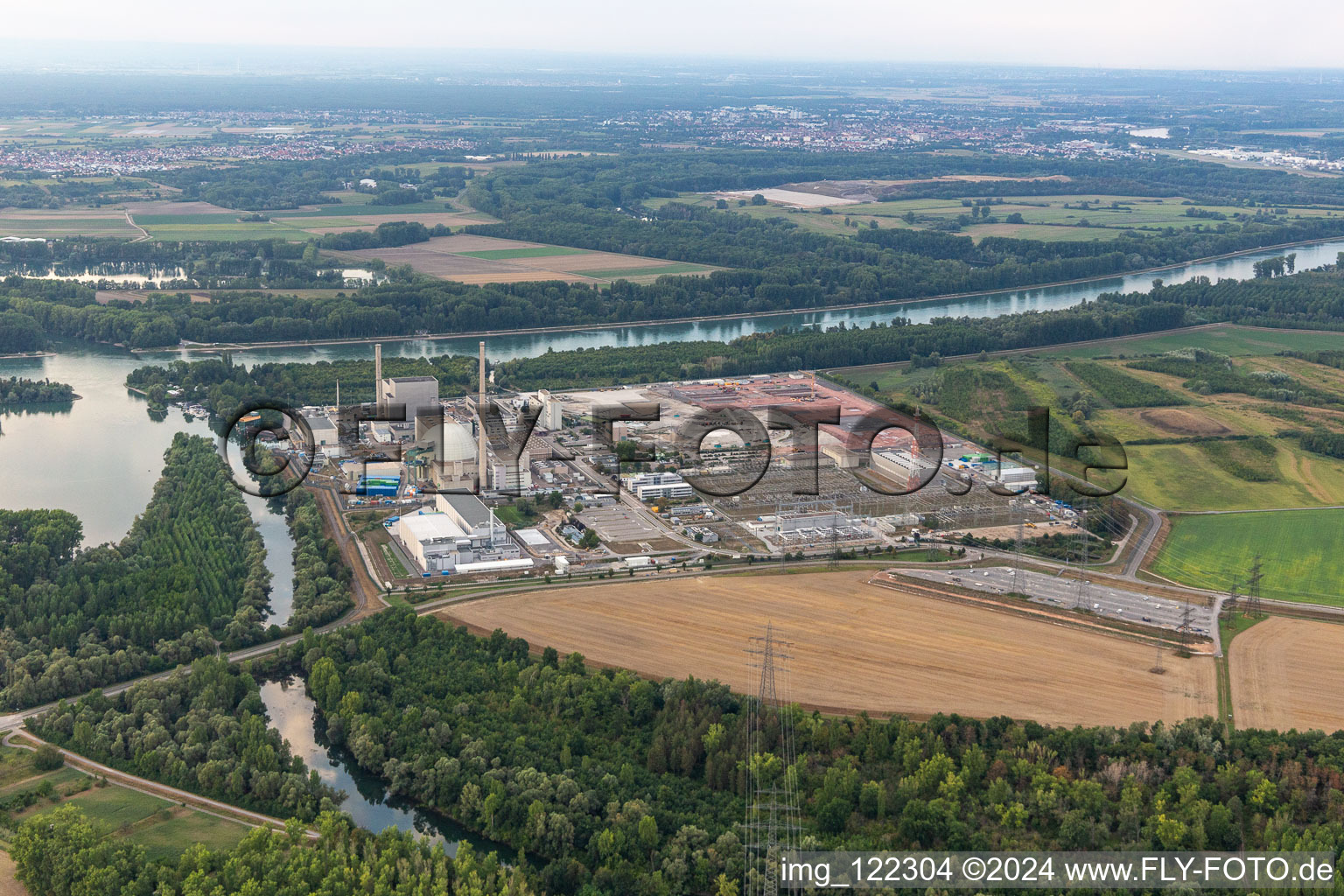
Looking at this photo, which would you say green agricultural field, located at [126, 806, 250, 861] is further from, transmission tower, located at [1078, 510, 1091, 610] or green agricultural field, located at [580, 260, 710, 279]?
green agricultural field, located at [580, 260, 710, 279]

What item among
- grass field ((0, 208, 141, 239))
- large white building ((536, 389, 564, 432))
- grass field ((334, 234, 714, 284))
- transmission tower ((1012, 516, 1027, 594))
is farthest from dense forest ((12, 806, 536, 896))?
grass field ((0, 208, 141, 239))

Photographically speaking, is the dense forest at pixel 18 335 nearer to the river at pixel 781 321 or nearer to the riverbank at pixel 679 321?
the riverbank at pixel 679 321

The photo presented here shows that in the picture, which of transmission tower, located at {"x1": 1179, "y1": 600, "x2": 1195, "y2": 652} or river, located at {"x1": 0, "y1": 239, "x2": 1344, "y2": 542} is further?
river, located at {"x1": 0, "y1": 239, "x2": 1344, "y2": 542}

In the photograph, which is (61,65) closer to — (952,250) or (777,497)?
(952,250)

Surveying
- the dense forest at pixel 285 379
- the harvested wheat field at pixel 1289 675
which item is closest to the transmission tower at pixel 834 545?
the harvested wheat field at pixel 1289 675

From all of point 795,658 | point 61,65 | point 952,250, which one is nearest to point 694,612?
point 795,658
